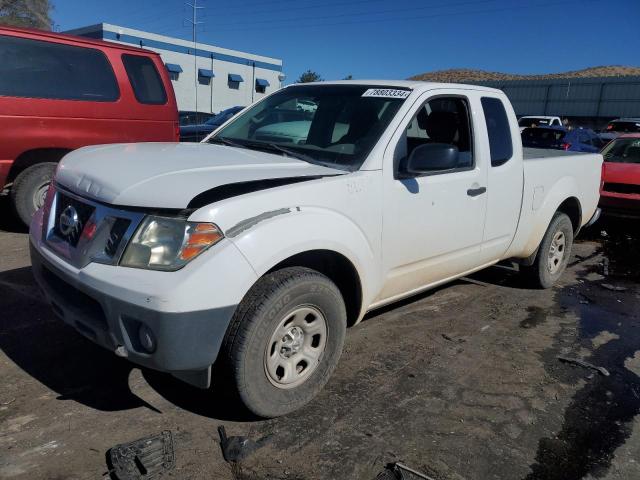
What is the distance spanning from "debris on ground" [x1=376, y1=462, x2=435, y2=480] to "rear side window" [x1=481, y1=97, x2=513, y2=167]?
99.9 inches

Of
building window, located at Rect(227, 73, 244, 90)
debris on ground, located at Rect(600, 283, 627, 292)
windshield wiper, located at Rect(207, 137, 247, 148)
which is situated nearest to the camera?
windshield wiper, located at Rect(207, 137, 247, 148)

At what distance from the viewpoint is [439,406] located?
3242mm

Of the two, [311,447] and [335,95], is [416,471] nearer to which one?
[311,447]

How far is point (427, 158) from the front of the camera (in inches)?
135

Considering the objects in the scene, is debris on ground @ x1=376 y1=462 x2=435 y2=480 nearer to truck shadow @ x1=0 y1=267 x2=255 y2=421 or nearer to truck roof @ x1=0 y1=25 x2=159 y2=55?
truck shadow @ x1=0 y1=267 x2=255 y2=421

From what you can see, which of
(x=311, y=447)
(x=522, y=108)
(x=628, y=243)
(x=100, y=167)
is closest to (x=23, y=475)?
(x=311, y=447)

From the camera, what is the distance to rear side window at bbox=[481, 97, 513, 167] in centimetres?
436

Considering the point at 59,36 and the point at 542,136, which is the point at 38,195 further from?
the point at 542,136

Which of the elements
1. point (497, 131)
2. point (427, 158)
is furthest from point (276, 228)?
point (497, 131)

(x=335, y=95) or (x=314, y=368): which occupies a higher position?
(x=335, y=95)

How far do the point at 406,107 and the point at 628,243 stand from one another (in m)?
6.27

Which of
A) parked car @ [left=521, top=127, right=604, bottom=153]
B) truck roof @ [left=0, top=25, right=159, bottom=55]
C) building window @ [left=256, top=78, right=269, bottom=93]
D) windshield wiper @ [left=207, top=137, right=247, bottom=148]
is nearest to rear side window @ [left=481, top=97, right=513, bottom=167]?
windshield wiper @ [left=207, top=137, right=247, bottom=148]

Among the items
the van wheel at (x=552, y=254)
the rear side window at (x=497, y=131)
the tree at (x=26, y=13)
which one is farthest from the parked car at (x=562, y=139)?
the tree at (x=26, y=13)

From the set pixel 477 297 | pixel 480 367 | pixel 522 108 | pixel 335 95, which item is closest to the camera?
pixel 480 367
